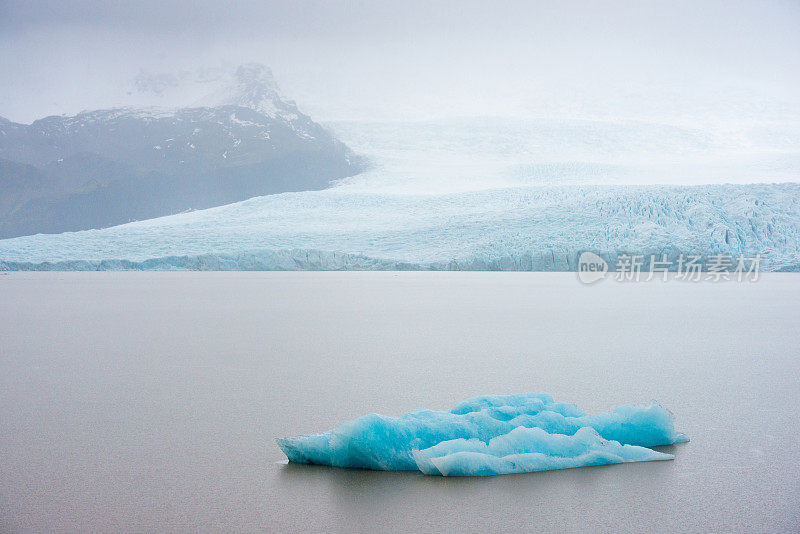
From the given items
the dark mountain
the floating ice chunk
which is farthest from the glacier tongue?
the floating ice chunk

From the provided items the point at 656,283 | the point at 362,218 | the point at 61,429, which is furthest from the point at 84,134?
the point at 61,429

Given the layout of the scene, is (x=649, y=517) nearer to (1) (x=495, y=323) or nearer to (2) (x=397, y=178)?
→ (1) (x=495, y=323)

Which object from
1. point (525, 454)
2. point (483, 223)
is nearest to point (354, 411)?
point (525, 454)

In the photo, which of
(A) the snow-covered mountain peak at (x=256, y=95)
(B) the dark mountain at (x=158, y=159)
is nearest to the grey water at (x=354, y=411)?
(B) the dark mountain at (x=158, y=159)

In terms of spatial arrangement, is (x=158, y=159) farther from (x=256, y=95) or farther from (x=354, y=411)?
(x=354, y=411)

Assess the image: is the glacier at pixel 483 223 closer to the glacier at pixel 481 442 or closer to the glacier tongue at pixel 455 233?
the glacier tongue at pixel 455 233
